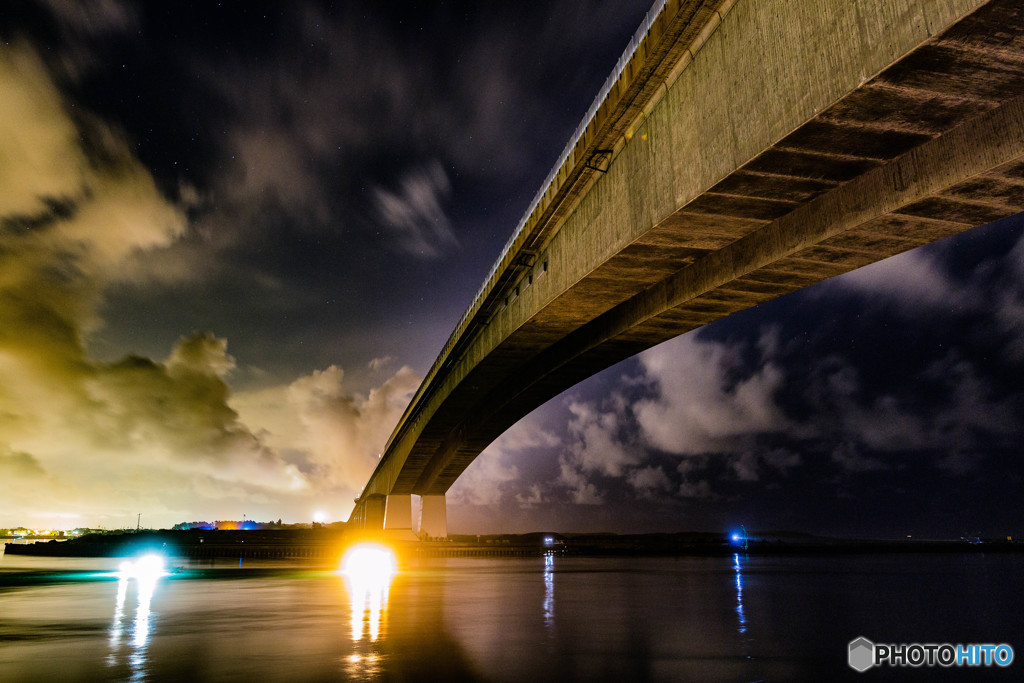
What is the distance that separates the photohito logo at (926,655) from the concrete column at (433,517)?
62.1m

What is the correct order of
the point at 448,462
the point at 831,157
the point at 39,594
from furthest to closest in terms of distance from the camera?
the point at 448,462 < the point at 39,594 < the point at 831,157

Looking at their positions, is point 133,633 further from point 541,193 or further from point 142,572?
point 142,572

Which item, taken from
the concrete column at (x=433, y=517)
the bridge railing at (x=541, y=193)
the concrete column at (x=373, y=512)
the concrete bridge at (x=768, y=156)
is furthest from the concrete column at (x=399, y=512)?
the concrete bridge at (x=768, y=156)

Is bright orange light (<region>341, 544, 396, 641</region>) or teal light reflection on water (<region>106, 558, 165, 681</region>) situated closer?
teal light reflection on water (<region>106, 558, 165, 681</region>)

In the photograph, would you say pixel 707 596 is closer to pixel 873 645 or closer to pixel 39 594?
pixel 873 645

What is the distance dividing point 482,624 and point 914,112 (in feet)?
52.0

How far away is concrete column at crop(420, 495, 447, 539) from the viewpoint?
76.9m

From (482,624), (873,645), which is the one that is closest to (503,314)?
(482,624)

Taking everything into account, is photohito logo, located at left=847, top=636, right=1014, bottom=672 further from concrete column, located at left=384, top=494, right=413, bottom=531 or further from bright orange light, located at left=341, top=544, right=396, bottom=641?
concrete column, located at left=384, top=494, right=413, bottom=531

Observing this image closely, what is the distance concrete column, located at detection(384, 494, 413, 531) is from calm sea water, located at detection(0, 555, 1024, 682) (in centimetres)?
4201

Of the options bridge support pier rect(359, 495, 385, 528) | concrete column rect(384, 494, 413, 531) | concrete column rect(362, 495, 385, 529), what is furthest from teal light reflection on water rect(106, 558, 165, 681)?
bridge support pier rect(359, 495, 385, 528)

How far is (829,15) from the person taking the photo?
9.87m

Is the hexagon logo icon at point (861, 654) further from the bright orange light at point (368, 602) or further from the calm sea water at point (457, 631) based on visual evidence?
the bright orange light at point (368, 602)

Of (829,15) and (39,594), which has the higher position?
(829,15)
